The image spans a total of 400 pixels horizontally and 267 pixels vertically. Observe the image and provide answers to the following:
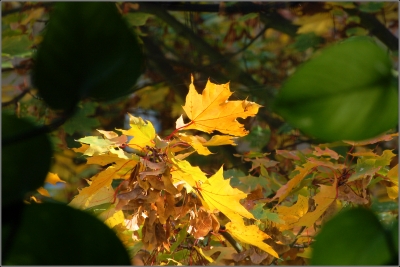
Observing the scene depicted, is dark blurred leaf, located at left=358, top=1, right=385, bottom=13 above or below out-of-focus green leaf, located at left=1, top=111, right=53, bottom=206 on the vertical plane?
below

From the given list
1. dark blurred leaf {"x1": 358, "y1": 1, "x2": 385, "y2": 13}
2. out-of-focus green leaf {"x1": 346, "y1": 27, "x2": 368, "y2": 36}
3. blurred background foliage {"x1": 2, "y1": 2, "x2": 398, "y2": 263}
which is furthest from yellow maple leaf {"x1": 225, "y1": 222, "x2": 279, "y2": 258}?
out-of-focus green leaf {"x1": 346, "y1": 27, "x2": 368, "y2": 36}

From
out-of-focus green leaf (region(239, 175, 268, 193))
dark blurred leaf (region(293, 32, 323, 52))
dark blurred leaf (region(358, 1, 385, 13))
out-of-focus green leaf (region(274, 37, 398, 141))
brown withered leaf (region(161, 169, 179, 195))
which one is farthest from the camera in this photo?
dark blurred leaf (region(293, 32, 323, 52))

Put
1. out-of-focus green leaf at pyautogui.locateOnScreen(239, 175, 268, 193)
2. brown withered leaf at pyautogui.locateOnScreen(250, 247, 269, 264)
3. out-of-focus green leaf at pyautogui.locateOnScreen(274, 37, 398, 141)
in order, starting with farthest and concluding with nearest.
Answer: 1. out-of-focus green leaf at pyautogui.locateOnScreen(239, 175, 268, 193)
2. brown withered leaf at pyautogui.locateOnScreen(250, 247, 269, 264)
3. out-of-focus green leaf at pyautogui.locateOnScreen(274, 37, 398, 141)

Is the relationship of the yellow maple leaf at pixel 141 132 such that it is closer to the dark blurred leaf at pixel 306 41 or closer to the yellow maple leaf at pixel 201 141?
the yellow maple leaf at pixel 201 141

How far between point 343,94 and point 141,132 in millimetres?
311

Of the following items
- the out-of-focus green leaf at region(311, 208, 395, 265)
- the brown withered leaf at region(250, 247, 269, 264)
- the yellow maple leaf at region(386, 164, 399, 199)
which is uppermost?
the out-of-focus green leaf at region(311, 208, 395, 265)

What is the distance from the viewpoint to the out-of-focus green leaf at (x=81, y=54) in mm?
70

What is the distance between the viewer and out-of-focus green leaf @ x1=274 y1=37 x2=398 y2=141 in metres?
0.07

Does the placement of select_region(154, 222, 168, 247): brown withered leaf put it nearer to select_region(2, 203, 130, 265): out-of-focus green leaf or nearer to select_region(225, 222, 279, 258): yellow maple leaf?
select_region(225, 222, 279, 258): yellow maple leaf

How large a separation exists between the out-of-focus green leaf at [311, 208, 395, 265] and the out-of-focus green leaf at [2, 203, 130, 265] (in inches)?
1.1

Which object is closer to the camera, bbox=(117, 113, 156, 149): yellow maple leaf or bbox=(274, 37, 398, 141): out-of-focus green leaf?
bbox=(274, 37, 398, 141): out-of-focus green leaf

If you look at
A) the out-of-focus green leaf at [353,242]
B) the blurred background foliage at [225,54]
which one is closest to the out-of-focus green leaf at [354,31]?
the blurred background foliage at [225,54]

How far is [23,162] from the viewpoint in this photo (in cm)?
7

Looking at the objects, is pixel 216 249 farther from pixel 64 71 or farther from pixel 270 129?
pixel 270 129
